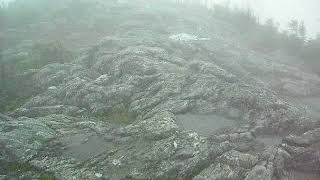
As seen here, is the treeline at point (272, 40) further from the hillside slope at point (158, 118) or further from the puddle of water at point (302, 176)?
the puddle of water at point (302, 176)

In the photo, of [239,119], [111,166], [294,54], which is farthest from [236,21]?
[111,166]

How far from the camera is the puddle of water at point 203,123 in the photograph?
32.5m

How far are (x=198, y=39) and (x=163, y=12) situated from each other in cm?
2405

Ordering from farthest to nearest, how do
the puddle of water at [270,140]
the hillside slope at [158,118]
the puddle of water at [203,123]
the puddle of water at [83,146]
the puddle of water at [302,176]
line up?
the puddle of water at [203,123], the puddle of water at [270,140], the puddle of water at [83,146], the hillside slope at [158,118], the puddle of water at [302,176]

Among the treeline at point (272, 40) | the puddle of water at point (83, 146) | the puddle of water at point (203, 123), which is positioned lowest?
the treeline at point (272, 40)

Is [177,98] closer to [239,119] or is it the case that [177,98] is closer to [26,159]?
[239,119]

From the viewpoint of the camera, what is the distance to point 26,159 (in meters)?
30.0

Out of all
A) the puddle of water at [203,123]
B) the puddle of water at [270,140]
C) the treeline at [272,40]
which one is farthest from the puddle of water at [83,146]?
the treeline at [272,40]

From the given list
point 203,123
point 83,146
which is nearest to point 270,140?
point 203,123

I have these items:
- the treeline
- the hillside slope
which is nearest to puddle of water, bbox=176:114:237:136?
the hillside slope

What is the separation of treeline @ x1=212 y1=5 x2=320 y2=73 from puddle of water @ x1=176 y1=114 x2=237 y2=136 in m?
30.9

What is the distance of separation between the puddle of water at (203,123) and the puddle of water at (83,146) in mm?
6769

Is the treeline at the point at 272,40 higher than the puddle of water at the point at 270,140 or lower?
lower

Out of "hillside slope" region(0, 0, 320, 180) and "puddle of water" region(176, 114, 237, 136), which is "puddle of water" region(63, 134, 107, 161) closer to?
"hillside slope" region(0, 0, 320, 180)
